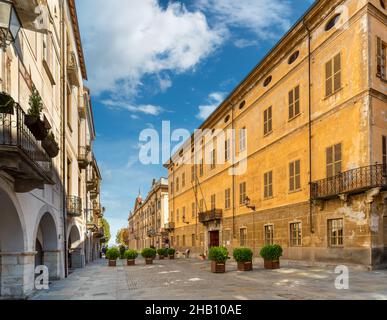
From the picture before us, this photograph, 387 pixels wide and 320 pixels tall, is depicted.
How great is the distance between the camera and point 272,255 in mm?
20578

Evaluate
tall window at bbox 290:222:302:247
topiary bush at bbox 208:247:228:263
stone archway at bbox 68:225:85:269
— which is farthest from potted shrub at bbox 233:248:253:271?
stone archway at bbox 68:225:85:269

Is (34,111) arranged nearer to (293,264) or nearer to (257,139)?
(293,264)

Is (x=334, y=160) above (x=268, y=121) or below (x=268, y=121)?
below

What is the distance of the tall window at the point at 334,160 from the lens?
19.0m

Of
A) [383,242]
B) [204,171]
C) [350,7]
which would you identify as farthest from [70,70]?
[204,171]

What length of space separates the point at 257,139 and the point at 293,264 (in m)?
9.60

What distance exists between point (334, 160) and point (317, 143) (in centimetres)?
186

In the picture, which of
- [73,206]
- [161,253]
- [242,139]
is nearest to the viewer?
[73,206]

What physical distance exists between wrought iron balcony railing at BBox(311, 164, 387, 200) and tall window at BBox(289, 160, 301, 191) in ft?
7.68

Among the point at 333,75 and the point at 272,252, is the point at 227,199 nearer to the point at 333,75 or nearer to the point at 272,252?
the point at 272,252

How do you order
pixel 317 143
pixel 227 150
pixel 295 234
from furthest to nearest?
1. pixel 227 150
2. pixel 295 234
3. pixel 317 143

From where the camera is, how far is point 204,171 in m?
40.8

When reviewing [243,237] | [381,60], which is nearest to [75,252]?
[243,237]

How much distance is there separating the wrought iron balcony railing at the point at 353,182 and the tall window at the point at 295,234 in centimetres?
291
